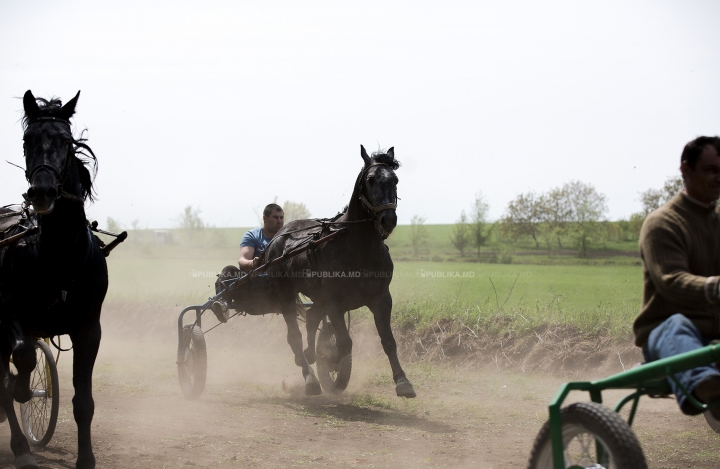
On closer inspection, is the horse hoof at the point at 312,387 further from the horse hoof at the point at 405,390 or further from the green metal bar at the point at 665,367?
the green metal bar at the point at 665,367

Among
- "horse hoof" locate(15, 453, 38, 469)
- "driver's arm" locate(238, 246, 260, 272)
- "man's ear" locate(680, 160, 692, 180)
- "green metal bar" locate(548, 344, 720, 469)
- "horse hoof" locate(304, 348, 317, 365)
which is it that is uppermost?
"man's ear" locate(680, 160, 692, 180)

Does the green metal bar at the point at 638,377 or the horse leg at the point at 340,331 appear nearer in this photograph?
the green metal bar at the point at 638,377

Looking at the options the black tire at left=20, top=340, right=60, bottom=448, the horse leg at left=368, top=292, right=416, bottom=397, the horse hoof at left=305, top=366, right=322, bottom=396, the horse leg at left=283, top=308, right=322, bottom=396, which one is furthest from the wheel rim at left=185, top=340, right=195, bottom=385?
the horse leg at left=368, top=292, right=416, bottom=397

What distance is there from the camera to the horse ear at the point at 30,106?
461 cm

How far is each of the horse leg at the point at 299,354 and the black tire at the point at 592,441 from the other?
15.7ft

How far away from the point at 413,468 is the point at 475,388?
11.9 ft

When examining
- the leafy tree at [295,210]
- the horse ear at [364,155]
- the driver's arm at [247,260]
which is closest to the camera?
the horse ear at [364,155]

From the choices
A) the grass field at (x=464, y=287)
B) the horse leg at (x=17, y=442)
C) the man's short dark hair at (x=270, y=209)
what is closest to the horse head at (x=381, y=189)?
the man's short dark hair at (x=270, y=209)

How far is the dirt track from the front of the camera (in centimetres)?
511

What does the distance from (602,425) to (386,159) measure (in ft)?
15.1

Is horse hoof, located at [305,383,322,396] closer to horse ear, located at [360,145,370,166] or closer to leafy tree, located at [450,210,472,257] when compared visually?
horse ear, located at [360,145,370,166]

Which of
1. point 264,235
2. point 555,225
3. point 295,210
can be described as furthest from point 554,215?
point 264,235

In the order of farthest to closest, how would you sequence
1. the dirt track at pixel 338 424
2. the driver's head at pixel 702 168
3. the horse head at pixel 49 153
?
the dirt track at pixel 338 424 → the horse head at pixel 49 153 → the driver's head at pixel 702 168

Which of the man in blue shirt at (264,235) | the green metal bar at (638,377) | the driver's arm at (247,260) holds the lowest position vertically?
the green metal bar at (638,377)
